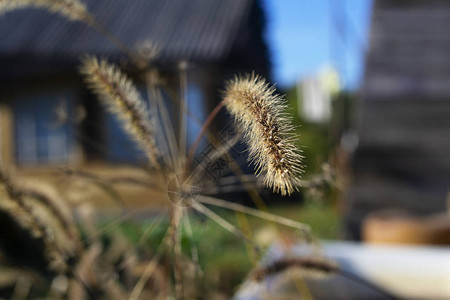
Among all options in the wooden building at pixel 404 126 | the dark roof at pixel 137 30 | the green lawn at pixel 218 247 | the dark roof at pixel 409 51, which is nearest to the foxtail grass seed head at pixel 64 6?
the green lawn at pixel 218 247

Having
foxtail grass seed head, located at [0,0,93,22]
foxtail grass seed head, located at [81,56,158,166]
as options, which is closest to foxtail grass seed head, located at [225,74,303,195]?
foxtail grass seed head, located at [81,56,158,166]

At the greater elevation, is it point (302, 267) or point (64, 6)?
point (64, 6)

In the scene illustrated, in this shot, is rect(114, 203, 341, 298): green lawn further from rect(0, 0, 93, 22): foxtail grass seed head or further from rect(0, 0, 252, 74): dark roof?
rect(0, 0, 252, 74): dark roof

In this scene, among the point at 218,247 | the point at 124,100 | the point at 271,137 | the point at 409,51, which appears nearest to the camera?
the point at 271,137

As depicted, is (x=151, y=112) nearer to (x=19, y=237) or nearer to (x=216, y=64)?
(x=19, y=237)

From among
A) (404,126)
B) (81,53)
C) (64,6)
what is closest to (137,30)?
(81,53)

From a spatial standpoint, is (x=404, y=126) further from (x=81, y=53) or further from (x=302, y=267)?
(x=81, y=53)

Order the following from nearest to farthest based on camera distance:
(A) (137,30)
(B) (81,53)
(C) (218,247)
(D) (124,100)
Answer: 1. (D) (124,100)
2. (C) (218,247)
3. (B) (81,53)
4. (A) (137,30)


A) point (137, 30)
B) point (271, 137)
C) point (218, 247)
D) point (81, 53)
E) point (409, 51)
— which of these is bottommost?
point (218, 247)
